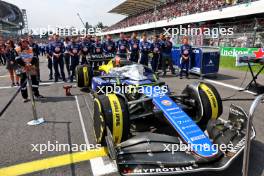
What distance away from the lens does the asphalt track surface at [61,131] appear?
130 inches

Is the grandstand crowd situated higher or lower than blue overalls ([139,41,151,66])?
higher

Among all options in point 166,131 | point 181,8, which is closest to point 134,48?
point 166,131

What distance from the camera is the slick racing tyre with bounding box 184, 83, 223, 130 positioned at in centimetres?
405

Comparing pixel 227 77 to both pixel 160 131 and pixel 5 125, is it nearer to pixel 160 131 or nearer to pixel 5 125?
pixel 160 131

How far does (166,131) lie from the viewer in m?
4.30

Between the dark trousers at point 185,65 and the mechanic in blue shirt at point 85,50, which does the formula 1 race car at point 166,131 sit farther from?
the mechanic in blue shirt at point 85,50

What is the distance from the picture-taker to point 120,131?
3508 mm

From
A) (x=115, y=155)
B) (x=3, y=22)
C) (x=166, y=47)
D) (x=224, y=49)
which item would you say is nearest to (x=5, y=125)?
(x=115, y=155)

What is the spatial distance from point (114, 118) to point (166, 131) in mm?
1215

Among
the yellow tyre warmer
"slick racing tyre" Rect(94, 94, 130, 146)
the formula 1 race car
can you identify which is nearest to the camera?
the formula 1 race car

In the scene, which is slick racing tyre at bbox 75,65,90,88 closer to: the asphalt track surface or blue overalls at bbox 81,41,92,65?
the asphalt track surface

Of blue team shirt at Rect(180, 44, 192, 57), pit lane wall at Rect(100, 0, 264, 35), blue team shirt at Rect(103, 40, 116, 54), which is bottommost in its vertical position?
blue team shirt at Rect(180, 44, 192, 57)

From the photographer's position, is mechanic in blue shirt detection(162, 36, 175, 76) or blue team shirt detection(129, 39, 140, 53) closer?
mechanic in blue shirt detection(162, 36, 175, 76)

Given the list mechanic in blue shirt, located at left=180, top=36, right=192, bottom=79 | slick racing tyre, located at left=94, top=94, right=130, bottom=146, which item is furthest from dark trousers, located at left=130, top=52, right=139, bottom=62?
slick racing tyre, located at left=94, top=94, right=130, bottom=146
